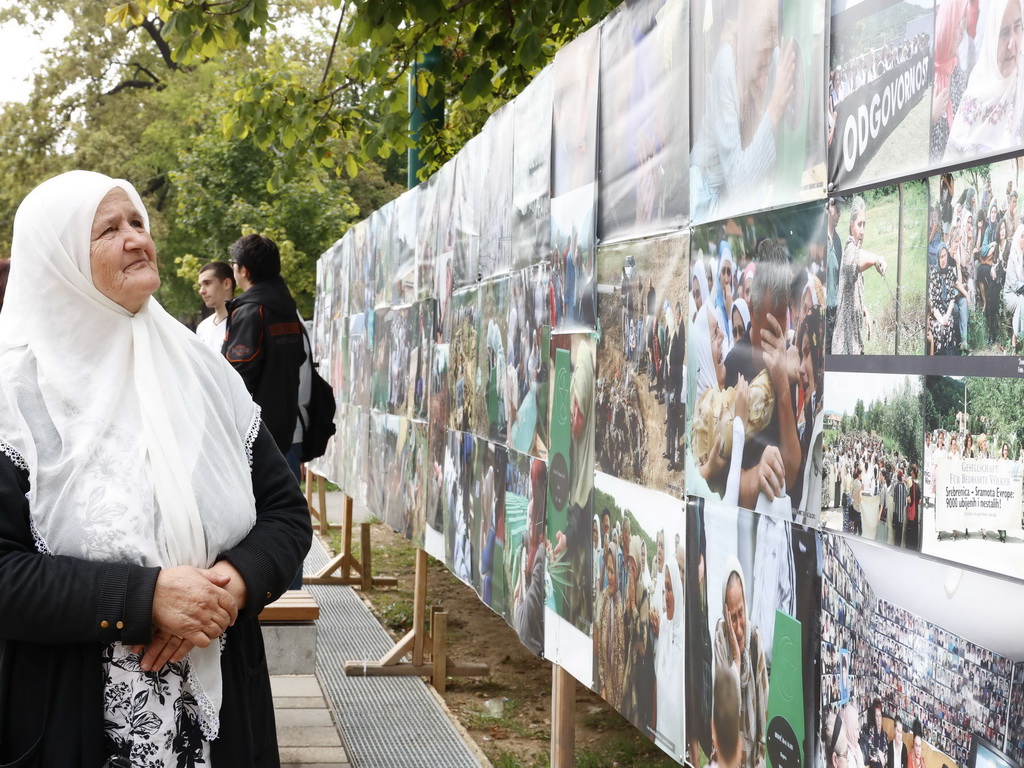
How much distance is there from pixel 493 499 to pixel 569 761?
1148 mm

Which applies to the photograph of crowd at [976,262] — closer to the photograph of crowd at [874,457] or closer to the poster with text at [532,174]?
the photograph of crowd at [874,457]

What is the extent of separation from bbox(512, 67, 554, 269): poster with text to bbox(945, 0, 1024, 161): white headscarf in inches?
88.3

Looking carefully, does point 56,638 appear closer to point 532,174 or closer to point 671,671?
point 671,671

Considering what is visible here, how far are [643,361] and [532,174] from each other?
1.34 m

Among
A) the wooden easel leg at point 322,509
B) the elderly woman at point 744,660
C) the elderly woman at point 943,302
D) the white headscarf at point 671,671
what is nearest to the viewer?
the elderly woman at point 943,302

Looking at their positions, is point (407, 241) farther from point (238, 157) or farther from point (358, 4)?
point (238, 157)

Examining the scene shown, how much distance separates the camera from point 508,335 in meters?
4.48

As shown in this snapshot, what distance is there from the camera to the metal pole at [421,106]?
330 inches

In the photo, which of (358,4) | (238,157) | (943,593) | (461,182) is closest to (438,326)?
(461,182)

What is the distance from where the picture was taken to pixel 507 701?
20.3ft

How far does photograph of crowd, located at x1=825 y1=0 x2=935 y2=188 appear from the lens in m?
1.86

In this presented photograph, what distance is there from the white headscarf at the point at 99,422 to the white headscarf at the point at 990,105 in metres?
1.63

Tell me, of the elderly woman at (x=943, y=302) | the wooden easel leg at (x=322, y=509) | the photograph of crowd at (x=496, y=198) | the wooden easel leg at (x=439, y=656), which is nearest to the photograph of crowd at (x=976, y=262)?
the elderly woman at (x=943, y=302)

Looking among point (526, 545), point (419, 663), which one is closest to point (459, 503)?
point (526, 545)
